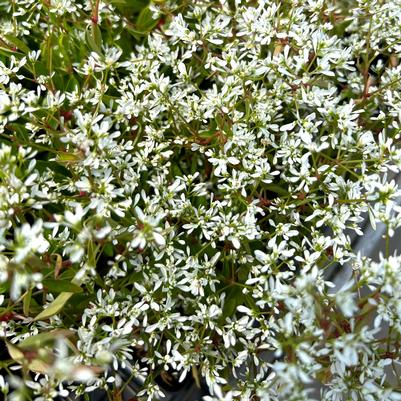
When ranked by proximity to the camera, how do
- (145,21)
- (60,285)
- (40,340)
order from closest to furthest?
1. (40,340)
2. (60,285)
3. (145,21)

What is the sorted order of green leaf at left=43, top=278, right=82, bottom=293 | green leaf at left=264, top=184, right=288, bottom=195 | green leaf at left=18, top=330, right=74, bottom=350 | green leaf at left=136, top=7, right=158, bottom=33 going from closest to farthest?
1. green leaf at left=18, top=330, right=74, bottom=350
2. green leaf at left=43, top=278, right=82, bottom=293
3. green leaf at left=264, top=184, right=288, bottom=195
4. green leaf at left=136, top=7, right=158, bottom=33

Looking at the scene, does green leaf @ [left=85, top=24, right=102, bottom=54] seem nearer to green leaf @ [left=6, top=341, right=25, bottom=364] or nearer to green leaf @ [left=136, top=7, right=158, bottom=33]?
green leaf @ [left=136, top=7, right=158, bottom=33]

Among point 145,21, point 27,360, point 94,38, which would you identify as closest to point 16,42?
point 94,38

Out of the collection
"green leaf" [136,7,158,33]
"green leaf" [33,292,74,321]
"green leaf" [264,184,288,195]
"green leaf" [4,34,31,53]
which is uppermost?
"green leaf" [4,34,31,53]

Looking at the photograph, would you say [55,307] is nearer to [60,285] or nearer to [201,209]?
[60,285]

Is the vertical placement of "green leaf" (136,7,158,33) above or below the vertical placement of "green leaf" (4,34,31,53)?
below

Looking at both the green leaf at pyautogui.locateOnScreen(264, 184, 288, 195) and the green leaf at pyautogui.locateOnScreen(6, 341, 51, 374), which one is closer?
the green leaf at pyautogui.locateOnScreen(6, 341, 51, 374)

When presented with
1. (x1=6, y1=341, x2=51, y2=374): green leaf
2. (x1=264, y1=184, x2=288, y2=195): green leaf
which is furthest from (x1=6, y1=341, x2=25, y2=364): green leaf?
(x1=264, y1=184, x2=288, y2=195): green leaf

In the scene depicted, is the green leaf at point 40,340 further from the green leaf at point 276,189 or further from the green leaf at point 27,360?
the green leaf at point 276,189

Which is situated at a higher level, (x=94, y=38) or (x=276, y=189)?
(x=94, y=38)
